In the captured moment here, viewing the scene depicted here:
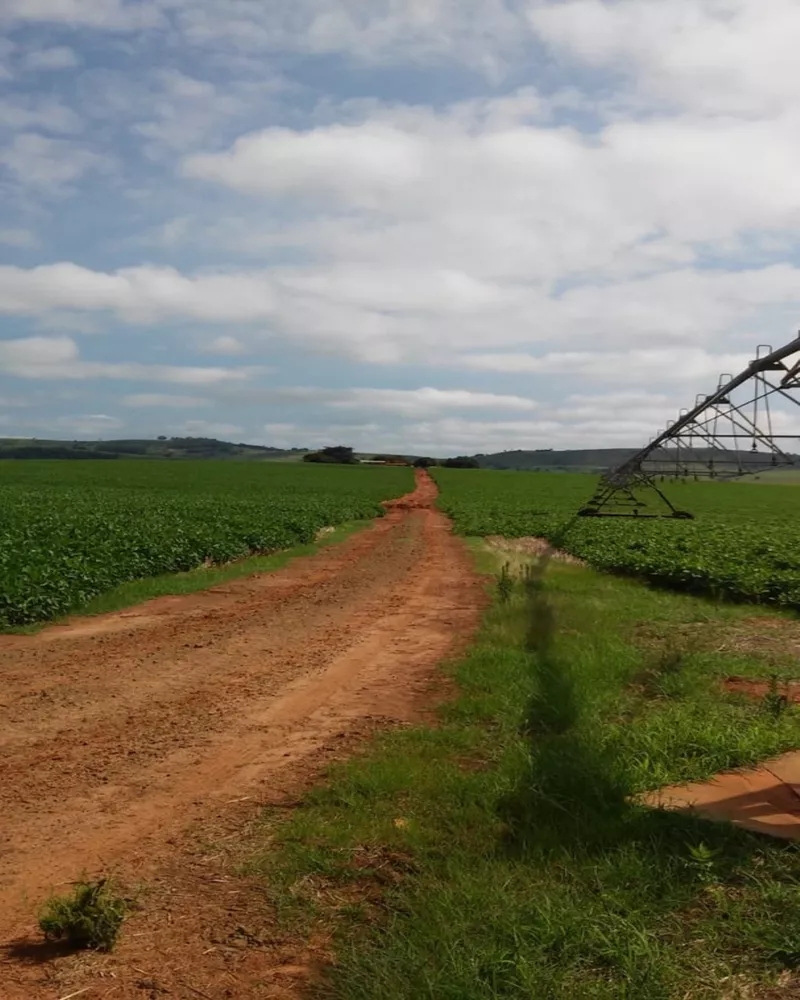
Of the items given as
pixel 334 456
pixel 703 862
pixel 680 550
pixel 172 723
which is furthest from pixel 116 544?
pixel 334 456

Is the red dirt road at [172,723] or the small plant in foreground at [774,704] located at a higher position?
the small plant in foreground at [774,704]

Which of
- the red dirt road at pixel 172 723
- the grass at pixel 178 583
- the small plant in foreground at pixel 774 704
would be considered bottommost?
the red dirt road at pixel 172 723

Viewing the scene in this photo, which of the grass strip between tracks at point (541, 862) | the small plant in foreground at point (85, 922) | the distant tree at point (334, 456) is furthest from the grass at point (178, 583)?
the distant tree at point (334, 456)

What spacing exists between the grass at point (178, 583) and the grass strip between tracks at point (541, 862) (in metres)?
8.04

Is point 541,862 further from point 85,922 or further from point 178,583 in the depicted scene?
point 178,583

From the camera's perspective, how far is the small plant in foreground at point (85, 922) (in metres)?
3.98

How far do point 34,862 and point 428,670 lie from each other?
17.3 feet

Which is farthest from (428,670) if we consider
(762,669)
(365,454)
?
(365,454)

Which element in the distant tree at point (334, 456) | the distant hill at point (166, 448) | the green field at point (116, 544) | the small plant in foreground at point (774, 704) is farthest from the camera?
the distant hill at point (166, 448)

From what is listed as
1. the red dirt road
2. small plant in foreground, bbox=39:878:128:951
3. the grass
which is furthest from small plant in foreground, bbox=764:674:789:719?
the grass

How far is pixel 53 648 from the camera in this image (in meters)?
11.1

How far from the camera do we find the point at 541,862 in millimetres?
4621

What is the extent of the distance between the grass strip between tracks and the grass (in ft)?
26.4

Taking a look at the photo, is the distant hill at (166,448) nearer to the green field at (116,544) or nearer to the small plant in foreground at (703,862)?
the green field at (116,544)
